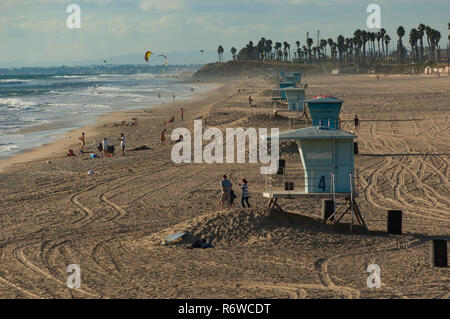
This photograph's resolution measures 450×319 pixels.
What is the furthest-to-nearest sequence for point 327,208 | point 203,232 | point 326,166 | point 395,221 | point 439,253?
point 327,208
point 326,166
point 395,221
point 203,232
point 439,253

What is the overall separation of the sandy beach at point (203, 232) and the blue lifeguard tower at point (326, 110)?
1.85m

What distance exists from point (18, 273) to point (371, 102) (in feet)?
138

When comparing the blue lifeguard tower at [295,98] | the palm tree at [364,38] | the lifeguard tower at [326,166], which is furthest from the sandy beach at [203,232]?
the palm tree at [364,38]

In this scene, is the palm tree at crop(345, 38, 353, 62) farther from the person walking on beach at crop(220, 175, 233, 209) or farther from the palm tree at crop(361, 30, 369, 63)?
the person walking on beach at crop(220, 175, 233, 209)

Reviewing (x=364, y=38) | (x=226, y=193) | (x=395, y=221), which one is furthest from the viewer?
(x=364, y=38)

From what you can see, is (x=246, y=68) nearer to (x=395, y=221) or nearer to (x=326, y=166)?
(x=326, y=166)

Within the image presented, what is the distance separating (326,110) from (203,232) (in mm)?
13076

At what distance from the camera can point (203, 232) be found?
1347cm

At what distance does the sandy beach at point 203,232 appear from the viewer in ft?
35.1

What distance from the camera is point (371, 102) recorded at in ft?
164

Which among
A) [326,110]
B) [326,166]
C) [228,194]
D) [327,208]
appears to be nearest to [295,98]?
[326,110]

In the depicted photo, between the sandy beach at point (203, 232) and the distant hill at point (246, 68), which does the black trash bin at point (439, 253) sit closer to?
the sandy beach at point (203, 232)

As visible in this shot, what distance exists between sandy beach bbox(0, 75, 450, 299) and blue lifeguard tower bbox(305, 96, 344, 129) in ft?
6.08

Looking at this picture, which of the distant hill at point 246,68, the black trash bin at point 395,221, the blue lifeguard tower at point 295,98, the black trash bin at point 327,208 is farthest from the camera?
the distant hill at point 246,68
